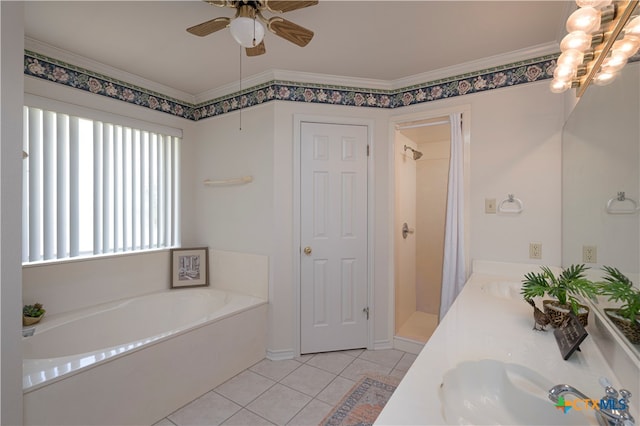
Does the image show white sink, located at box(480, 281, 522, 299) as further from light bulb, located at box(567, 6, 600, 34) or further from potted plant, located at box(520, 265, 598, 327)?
light bulb, located at box(567, 6, 600, 34)

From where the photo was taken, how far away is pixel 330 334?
106 inches

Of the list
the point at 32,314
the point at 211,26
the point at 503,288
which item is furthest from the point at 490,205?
the point at 32,314

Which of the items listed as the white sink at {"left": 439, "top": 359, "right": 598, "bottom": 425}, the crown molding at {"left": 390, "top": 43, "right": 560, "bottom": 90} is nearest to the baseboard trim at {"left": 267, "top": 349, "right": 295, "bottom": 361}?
the white sink at {"left": 439, "top": 359, "right": 598, "bottom": 425}

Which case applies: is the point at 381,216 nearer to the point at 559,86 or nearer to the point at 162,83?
the point at 559,86

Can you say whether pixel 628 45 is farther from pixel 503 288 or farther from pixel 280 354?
pixel 280 354

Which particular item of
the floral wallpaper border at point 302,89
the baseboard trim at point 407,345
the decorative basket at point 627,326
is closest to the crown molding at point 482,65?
the floral wallpaper border at point 302,89

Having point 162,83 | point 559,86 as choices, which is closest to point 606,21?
point 559,86

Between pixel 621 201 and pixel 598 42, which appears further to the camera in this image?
pixel 598 42

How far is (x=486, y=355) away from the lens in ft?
3.27

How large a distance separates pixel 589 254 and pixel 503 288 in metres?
0.74

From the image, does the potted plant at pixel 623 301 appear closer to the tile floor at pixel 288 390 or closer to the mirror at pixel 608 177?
the mirror at pixel 608 177

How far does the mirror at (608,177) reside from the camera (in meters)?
0.87

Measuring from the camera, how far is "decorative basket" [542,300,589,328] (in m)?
1.12

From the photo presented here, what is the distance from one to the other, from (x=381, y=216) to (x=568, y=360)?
1.82m
